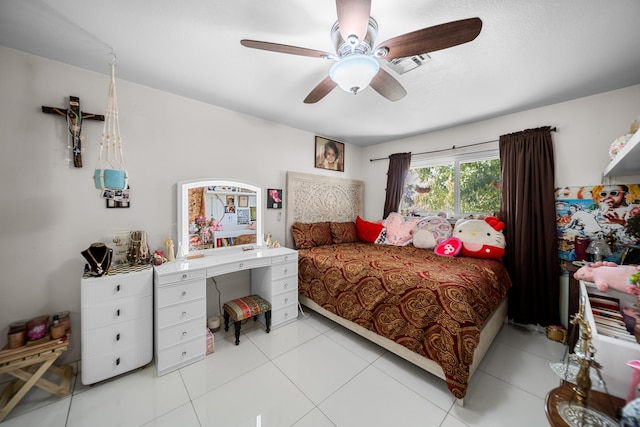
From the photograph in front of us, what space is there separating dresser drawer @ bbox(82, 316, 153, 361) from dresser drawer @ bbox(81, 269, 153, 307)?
0.20 meters

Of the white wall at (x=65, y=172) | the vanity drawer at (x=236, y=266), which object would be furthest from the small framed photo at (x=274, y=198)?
the vanity drawer at (x=236, y=266)

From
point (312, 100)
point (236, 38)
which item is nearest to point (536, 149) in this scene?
point (312, 100)

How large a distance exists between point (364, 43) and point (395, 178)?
2.61 m

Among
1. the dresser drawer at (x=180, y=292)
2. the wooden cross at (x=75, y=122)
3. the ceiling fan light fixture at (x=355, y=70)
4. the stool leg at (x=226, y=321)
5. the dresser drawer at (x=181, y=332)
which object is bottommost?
the stool leg at (x=226, y=321)

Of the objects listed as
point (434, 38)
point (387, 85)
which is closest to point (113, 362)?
point (387, 85)

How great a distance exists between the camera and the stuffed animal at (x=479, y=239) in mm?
2342

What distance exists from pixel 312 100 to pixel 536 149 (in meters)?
2.45

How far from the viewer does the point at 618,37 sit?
4.50 feet

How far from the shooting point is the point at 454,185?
310cm

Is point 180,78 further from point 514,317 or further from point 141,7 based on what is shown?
point 514,317

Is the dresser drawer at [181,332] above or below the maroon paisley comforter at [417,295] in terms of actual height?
below

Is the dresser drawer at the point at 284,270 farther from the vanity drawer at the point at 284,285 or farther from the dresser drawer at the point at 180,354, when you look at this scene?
the dresser drawer at the point at 180,354

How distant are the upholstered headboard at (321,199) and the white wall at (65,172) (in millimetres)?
1110

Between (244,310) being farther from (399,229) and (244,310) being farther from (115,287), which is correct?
(399,229)
